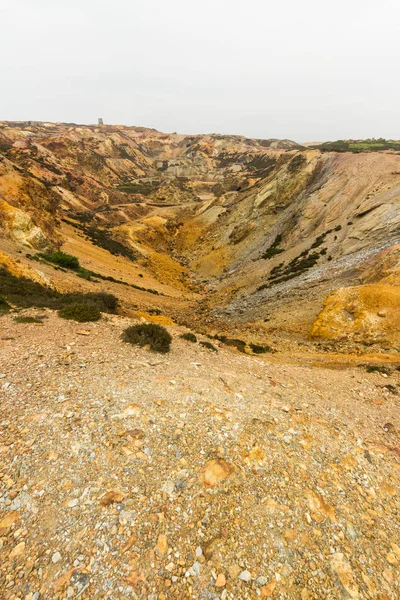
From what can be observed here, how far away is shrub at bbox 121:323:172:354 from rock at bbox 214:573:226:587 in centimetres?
779

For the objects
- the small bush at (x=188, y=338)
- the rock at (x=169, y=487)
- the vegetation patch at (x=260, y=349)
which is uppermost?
the rock at (x=169, y=487)

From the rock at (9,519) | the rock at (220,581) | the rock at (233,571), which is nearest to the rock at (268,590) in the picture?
the rock at (233,571)

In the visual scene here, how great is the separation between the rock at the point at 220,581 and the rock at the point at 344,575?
6.74 feet

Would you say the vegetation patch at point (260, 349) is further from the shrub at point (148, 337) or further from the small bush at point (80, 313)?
the small bush at point (80, 313)

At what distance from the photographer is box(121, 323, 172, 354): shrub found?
12.0m

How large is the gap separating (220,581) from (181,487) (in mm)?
1660

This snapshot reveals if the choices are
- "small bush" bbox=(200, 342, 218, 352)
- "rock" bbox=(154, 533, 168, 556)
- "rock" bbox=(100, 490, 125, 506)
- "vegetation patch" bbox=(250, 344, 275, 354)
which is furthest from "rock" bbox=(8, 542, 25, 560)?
"vegetation patch" bbox=(250, 344, 275, 354)

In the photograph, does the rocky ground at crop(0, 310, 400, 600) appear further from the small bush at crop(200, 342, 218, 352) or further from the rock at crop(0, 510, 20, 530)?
the small bush at crop(200, 342, 218, 352)

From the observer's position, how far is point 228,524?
5594 mm

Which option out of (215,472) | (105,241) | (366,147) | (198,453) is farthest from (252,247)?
(366,147)

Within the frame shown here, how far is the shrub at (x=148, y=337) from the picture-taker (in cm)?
1198

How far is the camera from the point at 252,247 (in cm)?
4906

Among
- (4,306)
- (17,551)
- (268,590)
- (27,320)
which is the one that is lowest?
(268,590)

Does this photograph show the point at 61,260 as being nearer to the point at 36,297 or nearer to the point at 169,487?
the point at 36,297
